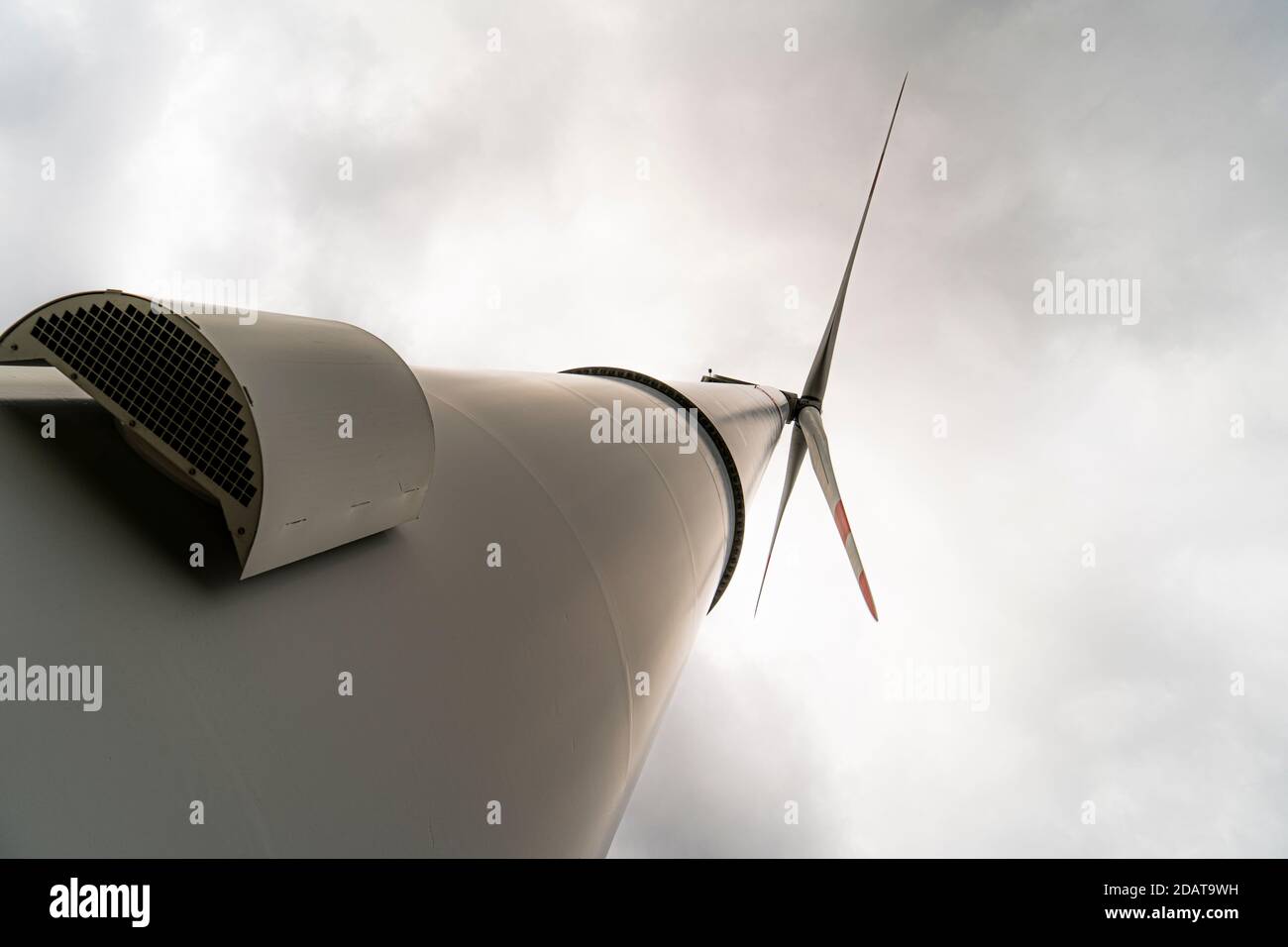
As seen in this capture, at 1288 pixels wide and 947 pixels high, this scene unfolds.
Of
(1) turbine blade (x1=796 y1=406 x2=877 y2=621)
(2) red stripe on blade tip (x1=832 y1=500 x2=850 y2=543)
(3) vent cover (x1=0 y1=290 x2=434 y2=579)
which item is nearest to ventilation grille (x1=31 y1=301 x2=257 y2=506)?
(3) vent cover (x1=0 y1=290 x2=434 y2=579)

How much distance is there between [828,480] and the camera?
65.4ft

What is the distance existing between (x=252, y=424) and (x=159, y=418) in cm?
52

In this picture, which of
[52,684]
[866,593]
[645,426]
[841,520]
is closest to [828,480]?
[841,520]

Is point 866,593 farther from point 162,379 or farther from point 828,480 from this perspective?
point 162,379

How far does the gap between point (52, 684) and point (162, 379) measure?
1.41 meters

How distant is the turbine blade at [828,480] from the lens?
19.0 meters

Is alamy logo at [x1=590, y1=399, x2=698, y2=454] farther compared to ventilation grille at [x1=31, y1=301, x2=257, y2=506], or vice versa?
alamy logo at [x1=590, y1=399, x2=698, y2=454]

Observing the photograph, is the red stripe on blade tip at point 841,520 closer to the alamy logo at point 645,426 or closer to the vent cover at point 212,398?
the alamy logo at point 645,426

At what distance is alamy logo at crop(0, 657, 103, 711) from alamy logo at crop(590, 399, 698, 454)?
4807 millimetres

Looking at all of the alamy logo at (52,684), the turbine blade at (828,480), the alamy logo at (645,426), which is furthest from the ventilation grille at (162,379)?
the turbine blade at (828,480)

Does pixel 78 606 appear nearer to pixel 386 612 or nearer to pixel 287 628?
pixel 287 628
